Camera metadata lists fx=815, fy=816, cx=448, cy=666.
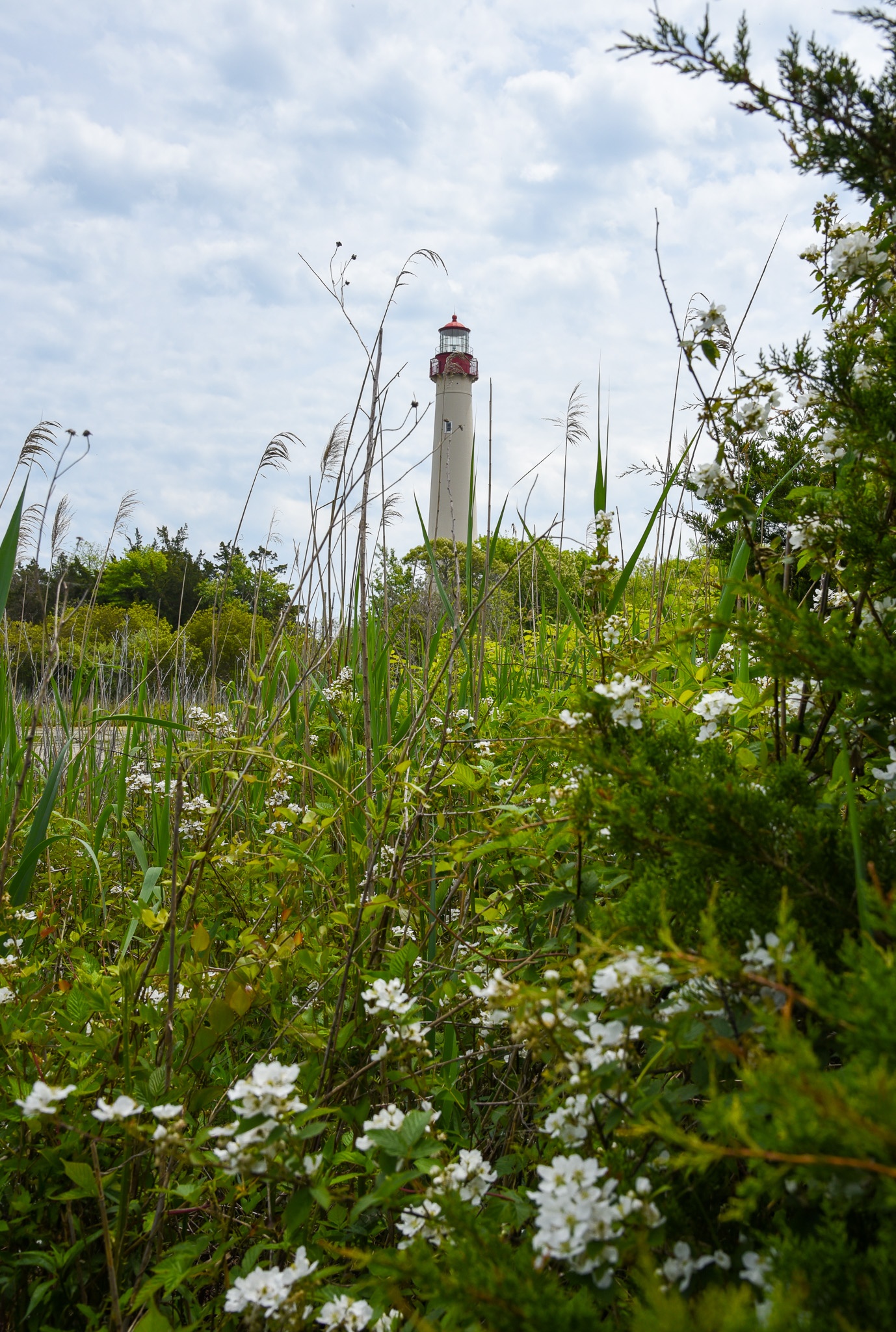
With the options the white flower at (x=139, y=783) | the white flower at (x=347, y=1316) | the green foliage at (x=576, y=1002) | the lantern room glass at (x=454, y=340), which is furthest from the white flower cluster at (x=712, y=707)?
the lantern room glass at (x=454, y=340)

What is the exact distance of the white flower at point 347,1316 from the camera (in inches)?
32.3

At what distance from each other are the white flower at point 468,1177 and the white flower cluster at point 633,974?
30cm

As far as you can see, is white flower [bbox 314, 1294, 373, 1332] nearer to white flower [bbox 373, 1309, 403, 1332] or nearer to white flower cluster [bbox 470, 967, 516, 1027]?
white flower [bbox 373, 1309, 403, 1332]

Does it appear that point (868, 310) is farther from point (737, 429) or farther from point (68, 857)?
point (68, 857)

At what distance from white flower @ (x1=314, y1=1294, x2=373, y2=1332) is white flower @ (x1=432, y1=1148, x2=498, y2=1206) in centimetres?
13

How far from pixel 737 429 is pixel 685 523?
136 centimetres

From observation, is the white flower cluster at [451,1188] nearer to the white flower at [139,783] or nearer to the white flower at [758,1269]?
the white flower at [758,1269]

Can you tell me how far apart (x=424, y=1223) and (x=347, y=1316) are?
13cm

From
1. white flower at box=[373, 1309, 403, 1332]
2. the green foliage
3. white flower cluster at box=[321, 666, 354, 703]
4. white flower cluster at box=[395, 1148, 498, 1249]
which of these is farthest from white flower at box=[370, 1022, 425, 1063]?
white flower cluster at box=[321, 666, 354, 703]

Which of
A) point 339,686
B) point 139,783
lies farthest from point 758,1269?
point 139,783

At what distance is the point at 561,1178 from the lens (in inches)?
28.6

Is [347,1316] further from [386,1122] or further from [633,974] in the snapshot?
[633,974]

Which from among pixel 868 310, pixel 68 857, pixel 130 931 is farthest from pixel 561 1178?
pixel 68 857

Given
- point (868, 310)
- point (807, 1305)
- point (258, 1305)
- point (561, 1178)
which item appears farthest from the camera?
point (868, 310)
